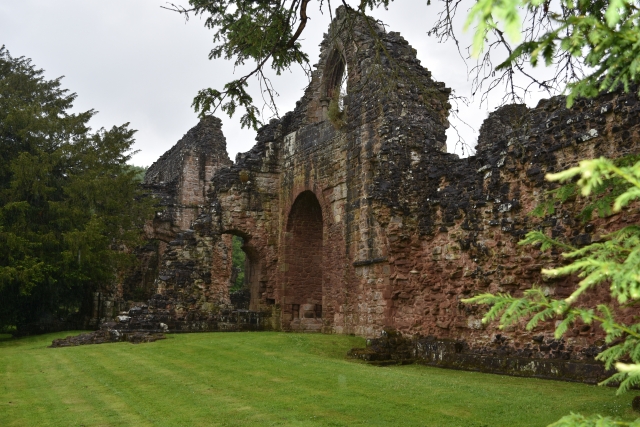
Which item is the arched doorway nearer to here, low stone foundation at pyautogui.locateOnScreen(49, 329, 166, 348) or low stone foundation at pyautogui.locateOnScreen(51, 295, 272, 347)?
Answer: low stone foundation at pyautogui.locateOnScreen(51, 295, 272, 347)

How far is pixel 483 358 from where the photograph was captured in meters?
9.96

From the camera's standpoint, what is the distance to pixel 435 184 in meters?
12.4

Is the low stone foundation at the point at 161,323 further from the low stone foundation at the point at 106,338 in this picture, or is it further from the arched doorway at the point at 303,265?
the arched doorway at the point at 303,265

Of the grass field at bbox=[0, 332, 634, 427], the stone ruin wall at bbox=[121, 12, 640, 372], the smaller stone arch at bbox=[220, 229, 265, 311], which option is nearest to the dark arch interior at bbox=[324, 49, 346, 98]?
the stone ruin wall at bbox=[121, 12, 640, 372]

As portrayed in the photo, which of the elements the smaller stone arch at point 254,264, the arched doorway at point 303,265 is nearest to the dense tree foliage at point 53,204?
the smaller stone arch at point 254,264

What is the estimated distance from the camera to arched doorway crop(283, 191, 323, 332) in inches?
705

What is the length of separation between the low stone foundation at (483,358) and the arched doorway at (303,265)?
642 centimetres

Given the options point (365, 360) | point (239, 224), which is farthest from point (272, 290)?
point (365, 360)

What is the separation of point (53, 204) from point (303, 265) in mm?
7801

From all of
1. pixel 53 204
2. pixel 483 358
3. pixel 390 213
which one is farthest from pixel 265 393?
pixel 53 204

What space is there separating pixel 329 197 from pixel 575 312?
13.6 metres

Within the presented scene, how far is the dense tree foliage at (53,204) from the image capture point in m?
18.1

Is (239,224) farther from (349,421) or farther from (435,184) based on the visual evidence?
(349,421)

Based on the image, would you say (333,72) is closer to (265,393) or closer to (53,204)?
(53,204)
